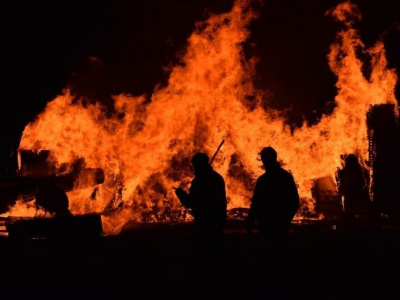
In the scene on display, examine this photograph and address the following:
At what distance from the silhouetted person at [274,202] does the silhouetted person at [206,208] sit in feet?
1.35

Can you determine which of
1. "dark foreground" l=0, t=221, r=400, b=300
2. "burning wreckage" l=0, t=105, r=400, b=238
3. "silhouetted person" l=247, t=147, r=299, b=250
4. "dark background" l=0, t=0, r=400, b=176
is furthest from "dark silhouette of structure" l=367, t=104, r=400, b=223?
"silhouetted person" l=247, t=147, r=299, b=250

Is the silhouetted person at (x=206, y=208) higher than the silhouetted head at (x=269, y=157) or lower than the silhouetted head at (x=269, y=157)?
lower

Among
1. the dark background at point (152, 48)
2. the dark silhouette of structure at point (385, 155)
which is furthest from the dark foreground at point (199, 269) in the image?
the dark background at point (152, 48)

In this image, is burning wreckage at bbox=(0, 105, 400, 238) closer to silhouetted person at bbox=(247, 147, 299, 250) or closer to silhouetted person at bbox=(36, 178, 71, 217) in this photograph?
silhouetted person at bbox=(36, 178, 71, 217)

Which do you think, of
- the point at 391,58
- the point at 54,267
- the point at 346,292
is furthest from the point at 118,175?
the point at 391,58

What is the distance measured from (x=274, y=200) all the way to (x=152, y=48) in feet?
31.3

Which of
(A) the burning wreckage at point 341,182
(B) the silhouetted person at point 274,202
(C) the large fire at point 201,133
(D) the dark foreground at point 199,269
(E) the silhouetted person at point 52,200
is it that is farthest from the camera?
(C) the large fire at point 201,133

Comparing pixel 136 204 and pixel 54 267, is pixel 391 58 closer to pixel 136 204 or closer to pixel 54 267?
pixel 136 204

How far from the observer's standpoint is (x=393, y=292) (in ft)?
15.5

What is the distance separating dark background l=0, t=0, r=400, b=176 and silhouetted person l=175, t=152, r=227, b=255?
829 centimetres

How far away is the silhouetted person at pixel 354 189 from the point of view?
901 cm

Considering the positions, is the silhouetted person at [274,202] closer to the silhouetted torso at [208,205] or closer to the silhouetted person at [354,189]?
the silhouetted torso at [208,205]

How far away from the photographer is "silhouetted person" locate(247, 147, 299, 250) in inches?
200

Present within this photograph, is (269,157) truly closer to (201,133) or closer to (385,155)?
(385,155)
